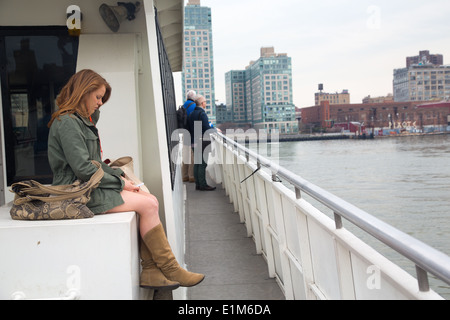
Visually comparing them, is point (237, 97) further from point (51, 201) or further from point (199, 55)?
point (51, 201)

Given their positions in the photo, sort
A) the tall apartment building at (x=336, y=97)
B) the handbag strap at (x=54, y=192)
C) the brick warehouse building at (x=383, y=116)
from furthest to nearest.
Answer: the tall apartment building at (x=336, y=97) → the brick warehouse building at (x=383, y=116) → the handbag strap at (x=54, y=192)

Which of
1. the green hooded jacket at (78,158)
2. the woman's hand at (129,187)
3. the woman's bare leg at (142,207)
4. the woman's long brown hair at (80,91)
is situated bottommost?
the woman's bare leg at (142,207)

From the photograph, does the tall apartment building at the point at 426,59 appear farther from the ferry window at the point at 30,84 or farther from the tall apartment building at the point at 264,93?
the ferry window at the point at 30,84

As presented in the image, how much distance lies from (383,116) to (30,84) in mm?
116934

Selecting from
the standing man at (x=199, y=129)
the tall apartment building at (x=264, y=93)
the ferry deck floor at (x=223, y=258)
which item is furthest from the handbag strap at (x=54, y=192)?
the tall apartment building at (x=264, y=93)

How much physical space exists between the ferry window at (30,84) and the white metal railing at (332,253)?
75.3 inches

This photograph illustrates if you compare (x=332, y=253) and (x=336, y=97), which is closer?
(x=332, y=253)

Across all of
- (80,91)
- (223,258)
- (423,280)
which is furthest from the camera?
(223,258)

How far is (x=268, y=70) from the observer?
107062 millimetres

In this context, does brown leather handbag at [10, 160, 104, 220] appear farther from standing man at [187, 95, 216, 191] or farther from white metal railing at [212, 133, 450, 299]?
standing man at [187, 95, 216, 191]

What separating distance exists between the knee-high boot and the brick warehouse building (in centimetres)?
9119

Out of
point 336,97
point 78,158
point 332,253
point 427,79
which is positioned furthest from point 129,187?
point 336,97

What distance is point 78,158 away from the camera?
2.45 m

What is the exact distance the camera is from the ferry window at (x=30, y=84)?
3971mm
